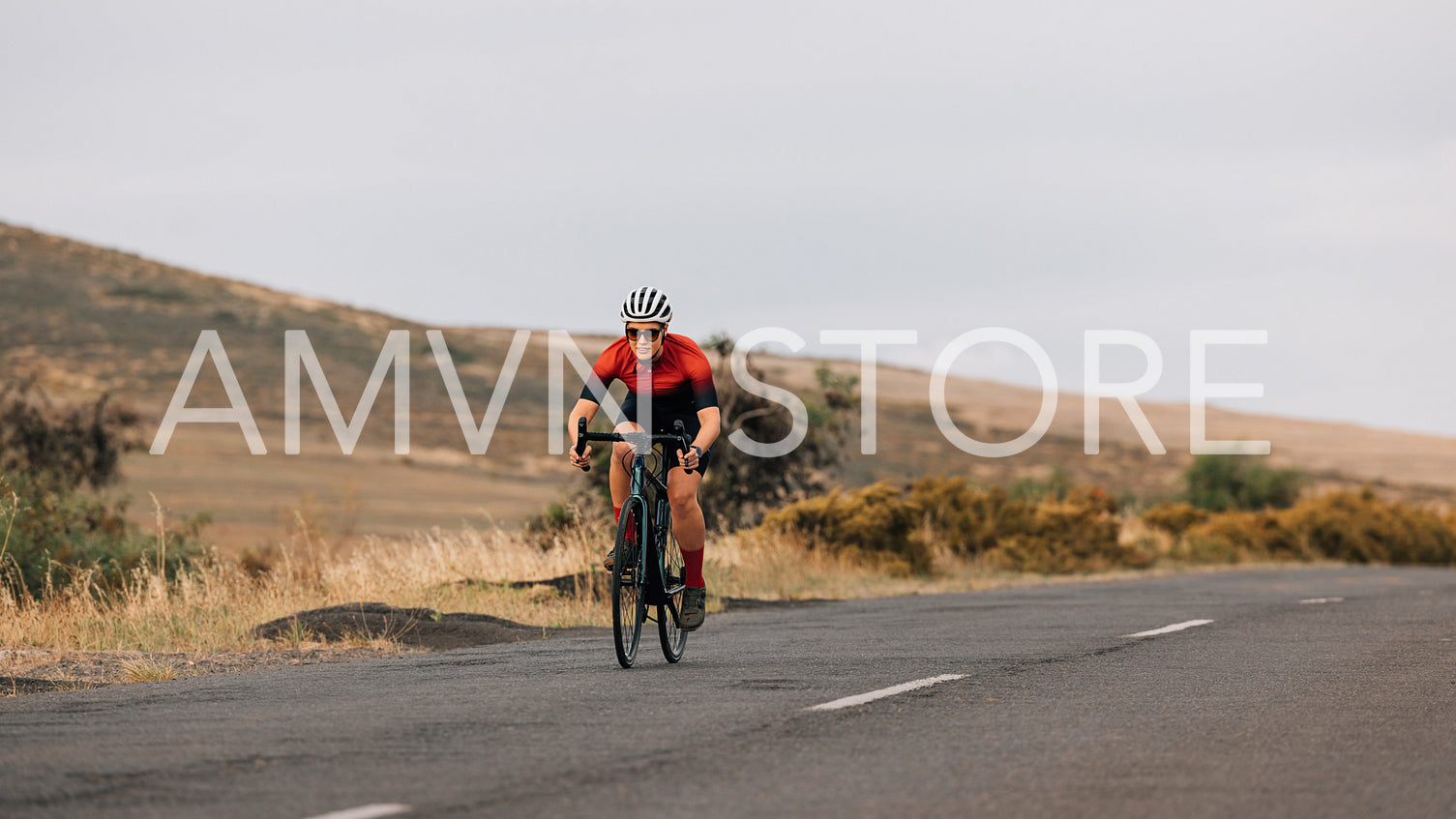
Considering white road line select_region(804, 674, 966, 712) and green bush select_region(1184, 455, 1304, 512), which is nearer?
white road line select_region(804, 674, 966, 712)

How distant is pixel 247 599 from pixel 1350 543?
30434 mm

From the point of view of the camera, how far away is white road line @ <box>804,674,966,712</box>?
27.2 ft

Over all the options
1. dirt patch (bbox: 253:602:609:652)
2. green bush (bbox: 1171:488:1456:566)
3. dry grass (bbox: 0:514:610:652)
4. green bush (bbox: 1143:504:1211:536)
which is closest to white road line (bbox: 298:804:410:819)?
dirt patch (bbox: 253:602:609:652)

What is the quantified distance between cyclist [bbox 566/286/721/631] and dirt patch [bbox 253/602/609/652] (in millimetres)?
3084

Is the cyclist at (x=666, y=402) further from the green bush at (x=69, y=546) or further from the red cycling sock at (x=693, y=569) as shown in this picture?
the green bush at (x=69, y=546)

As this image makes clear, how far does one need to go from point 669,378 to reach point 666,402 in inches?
7.6

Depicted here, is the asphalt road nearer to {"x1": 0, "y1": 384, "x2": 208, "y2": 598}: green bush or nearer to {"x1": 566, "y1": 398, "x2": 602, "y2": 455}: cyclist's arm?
{"x1": 566, "y1": 398, "x2": 602, "y2": 455}: cyclist's arm

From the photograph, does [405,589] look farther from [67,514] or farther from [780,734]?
[780,734]

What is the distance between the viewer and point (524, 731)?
294 inches

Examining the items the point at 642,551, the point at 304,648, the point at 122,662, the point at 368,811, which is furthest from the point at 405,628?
the point at 368,811

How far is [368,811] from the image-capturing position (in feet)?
18.6

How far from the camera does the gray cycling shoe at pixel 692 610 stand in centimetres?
1060

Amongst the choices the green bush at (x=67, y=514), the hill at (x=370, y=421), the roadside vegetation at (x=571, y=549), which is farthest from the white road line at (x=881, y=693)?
the hill at (x=370, y=421)

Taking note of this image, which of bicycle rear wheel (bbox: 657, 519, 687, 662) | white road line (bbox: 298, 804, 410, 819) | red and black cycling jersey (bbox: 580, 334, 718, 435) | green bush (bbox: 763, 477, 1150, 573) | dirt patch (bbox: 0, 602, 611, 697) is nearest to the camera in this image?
white road line (bbox: 298, 804, 410, 819)
